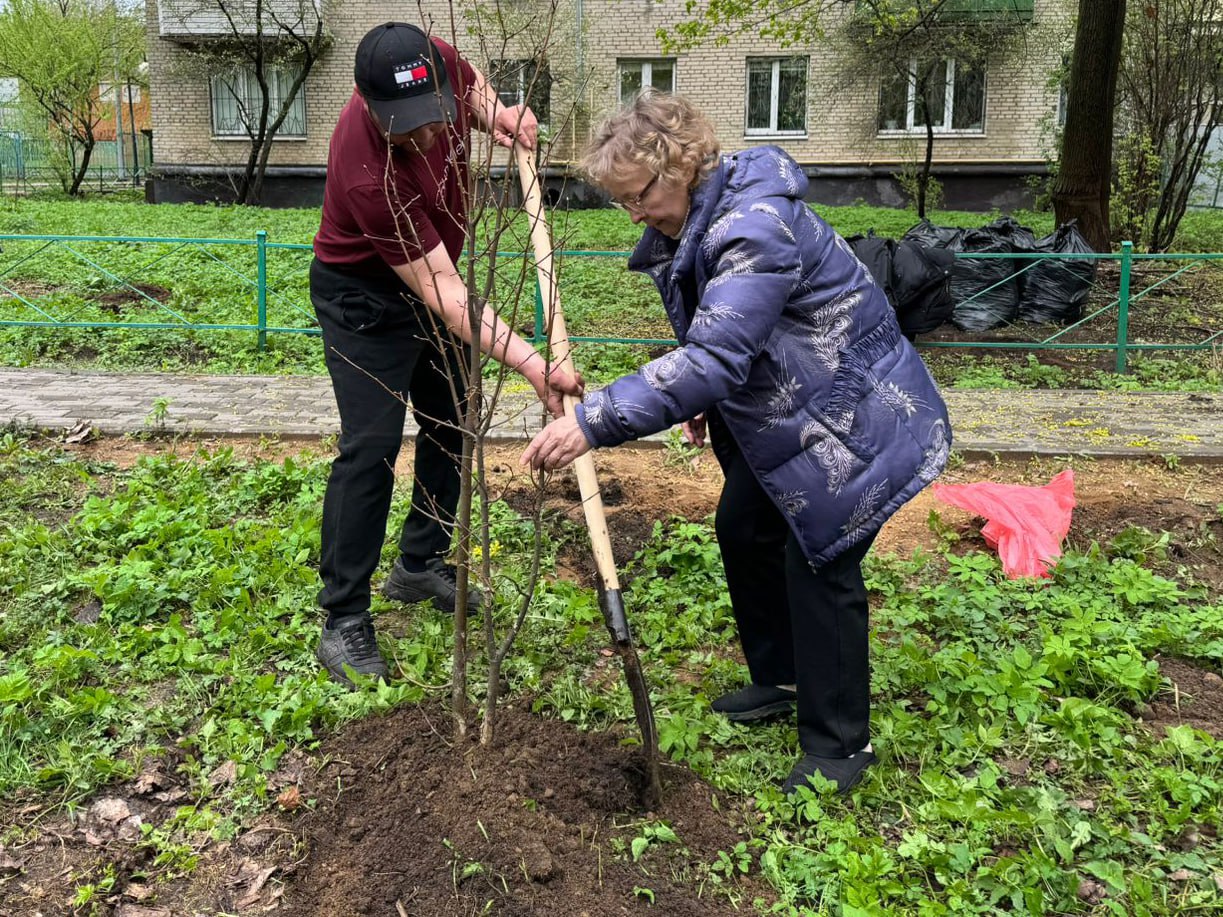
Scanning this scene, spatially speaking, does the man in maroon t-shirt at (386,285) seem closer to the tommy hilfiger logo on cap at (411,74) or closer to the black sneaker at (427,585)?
the tommy hilfiger logo on cap at (411,74)

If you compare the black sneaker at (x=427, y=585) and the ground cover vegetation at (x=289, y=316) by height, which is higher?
the ground cover vegetation at (x=289, y=316)

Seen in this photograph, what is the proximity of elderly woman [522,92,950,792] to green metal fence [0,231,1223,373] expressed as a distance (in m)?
5.29

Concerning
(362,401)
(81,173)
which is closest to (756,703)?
(362,401)

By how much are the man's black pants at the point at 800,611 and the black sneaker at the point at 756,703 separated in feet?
0.19

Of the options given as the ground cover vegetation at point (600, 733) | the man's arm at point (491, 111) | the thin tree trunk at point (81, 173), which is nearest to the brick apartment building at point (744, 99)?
the thin tree trunk at point (81, 173)

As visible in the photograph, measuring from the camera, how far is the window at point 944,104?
64.6 ft

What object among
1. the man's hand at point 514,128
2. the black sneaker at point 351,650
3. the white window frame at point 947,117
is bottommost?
the black sneaker at point 351,650

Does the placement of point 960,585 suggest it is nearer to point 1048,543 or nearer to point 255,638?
point 1048,543

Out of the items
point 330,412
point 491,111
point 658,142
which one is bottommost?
point 330,412

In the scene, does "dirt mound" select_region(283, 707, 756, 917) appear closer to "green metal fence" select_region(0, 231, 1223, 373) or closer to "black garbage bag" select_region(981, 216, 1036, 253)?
"green metal fence" select_region(0, 231, 1223, 373)

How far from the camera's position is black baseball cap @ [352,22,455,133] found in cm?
269

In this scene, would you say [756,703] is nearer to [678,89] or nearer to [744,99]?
[678,89]

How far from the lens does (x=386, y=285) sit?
3.12m

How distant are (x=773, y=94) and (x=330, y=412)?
16437 millimetres
